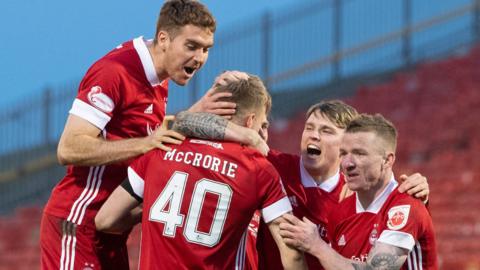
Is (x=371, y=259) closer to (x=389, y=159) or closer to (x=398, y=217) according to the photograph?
(x=398, y=217)

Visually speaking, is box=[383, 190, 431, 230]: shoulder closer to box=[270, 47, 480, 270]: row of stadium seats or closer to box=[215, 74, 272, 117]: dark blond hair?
box=[215, 74, 272, 117]: dark blond hair

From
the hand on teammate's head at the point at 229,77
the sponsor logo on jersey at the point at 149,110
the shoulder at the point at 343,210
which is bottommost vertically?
the shoulder at the point at 343,210

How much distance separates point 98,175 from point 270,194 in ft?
3.64

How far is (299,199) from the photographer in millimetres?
6156

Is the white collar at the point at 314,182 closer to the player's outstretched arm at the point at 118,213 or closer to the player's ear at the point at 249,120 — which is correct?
the player's ear at the point at 249,120

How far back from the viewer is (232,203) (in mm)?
5359

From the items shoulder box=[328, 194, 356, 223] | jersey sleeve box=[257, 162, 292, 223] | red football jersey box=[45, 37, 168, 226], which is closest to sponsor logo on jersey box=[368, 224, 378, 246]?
shoulder box=[328, 194, 356, 223]

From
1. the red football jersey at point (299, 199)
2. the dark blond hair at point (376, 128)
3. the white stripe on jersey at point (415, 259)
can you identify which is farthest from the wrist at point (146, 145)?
the white stripe on jersey at point (415, 259)

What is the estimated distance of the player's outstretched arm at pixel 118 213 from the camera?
5578 mm

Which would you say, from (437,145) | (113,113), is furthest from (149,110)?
(437,145)

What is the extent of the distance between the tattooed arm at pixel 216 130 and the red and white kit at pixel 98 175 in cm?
64

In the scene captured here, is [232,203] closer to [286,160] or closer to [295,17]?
[286,160]

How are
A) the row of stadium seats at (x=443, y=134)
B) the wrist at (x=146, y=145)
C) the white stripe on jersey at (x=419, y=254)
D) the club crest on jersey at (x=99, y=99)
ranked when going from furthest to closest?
the row of stadium seats at (x=443, y=134), the club crest on jersey at (x=99, y=99), the white stripe on jersey at (x=419, y=254), the wrist at (x=146, y=145)

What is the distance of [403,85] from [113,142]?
1397 cm
